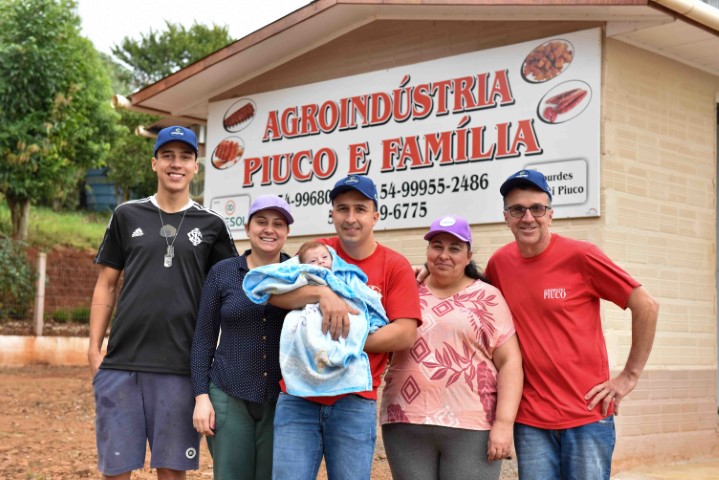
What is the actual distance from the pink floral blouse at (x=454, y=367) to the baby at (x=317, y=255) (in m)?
0.54

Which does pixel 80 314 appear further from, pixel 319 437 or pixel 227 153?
pixel 319 437

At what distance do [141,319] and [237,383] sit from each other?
621 millimetres

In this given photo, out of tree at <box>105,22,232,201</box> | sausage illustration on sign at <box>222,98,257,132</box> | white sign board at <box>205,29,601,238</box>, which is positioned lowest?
white sign board at <box>205,29,601,238</box>

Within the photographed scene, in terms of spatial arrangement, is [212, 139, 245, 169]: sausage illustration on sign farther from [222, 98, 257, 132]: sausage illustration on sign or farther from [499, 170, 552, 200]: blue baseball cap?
[499, 170, 552, 200]: blue baseball cap

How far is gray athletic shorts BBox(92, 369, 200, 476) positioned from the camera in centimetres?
397

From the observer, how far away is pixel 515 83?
7.43 m

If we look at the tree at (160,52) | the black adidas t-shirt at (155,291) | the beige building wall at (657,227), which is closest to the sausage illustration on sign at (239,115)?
the beige building wall at (657,227)

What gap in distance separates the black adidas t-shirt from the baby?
710 mm

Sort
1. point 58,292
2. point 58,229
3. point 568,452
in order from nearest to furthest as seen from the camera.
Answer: point 568,452
point 58,292
point 58,229

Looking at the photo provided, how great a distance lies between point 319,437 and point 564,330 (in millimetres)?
1175

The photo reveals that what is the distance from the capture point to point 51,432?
9047 millimetres

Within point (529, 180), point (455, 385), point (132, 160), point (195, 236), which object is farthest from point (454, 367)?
point (132, 160)

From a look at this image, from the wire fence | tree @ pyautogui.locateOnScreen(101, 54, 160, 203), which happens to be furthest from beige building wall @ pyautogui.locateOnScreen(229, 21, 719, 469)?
tree @ pyautogui.locateOnScreen(101, 54, 160, 203)

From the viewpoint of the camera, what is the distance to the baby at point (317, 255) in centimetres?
364
